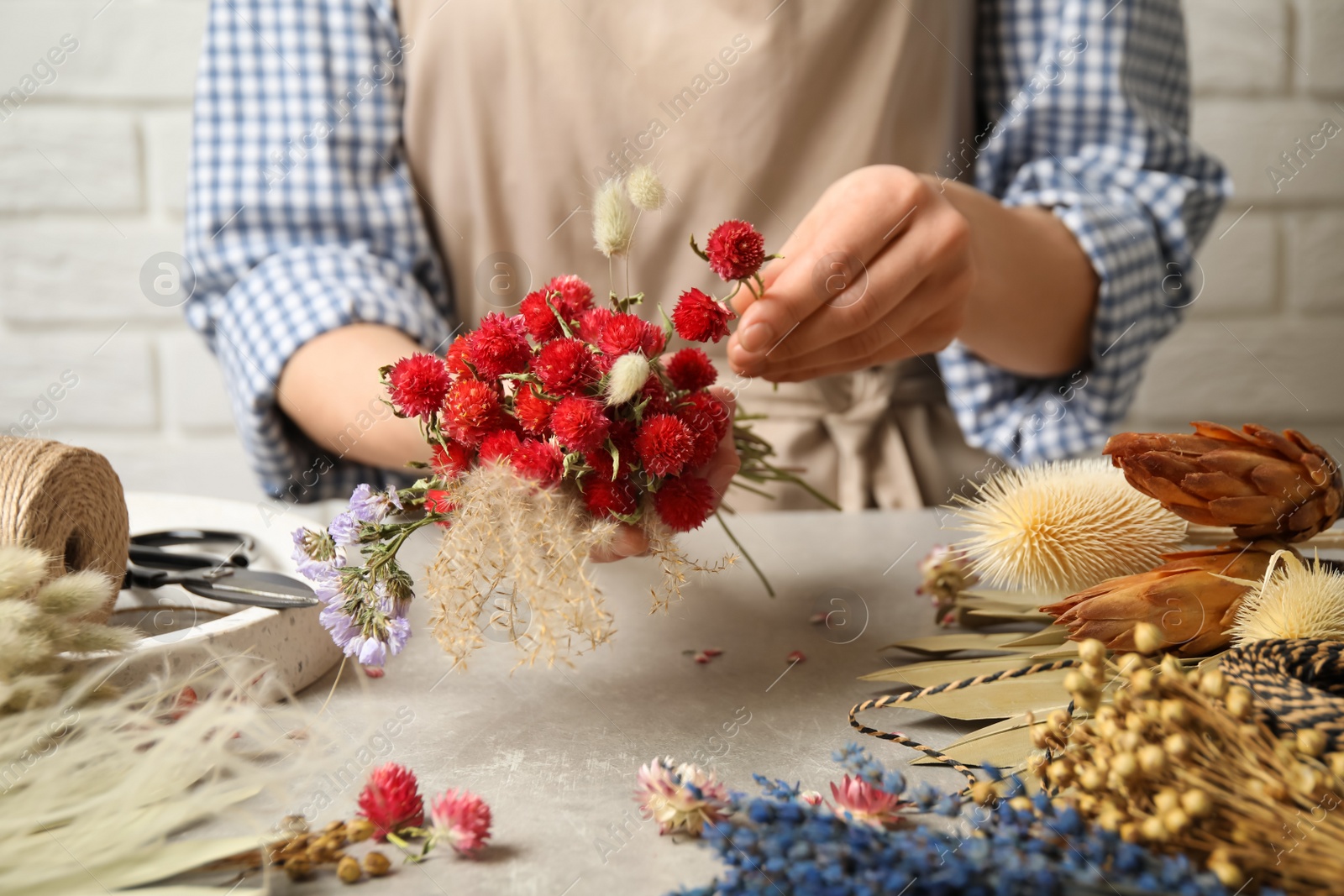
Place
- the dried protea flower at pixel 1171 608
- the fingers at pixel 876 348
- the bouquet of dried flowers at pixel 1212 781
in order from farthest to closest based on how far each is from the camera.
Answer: the fingers at pixel 876 348, the dried protea flower at pixel 1171 608, the bouquet of dried flowers at pixel 1212 781

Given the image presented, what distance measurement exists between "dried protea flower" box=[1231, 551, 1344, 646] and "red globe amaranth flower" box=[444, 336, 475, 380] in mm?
273

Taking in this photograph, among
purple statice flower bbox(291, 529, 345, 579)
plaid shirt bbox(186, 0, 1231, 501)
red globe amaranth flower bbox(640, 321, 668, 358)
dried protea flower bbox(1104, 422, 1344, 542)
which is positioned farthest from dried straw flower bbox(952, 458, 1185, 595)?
plaid shirt bbox(186, 0, 1231, 501)

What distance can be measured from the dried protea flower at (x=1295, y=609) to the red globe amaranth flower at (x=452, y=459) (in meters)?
0.27

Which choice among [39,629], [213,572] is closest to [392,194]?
[213,572]

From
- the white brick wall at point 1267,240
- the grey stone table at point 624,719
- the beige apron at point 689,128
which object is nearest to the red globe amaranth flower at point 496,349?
the grey stone table at point 624,719

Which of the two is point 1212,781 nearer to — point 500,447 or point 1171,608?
point 1171,608

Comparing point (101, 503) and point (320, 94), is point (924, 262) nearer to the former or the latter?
point (101, 503)

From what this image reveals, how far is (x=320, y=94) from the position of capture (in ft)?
2.31

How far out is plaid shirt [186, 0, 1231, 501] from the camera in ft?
2.25

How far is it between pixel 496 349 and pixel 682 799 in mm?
168

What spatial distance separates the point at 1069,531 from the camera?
0.36m

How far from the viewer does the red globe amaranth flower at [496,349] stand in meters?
0.35

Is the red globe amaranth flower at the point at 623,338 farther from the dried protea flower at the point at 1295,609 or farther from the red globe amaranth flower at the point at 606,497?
the dried protea flower at the point at 1295,609

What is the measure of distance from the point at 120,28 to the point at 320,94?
0.54 meters
